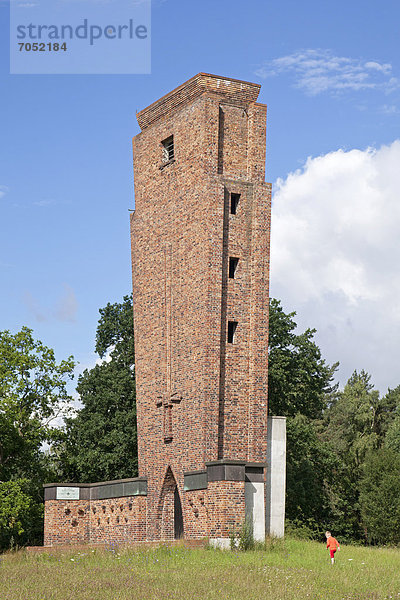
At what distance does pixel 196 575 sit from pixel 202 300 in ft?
35.9

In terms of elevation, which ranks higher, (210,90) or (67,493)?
(210,90)

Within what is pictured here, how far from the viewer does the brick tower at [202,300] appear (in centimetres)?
2797

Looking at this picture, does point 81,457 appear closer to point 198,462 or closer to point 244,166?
point 198,462

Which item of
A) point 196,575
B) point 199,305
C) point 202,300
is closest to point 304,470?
point 199,305

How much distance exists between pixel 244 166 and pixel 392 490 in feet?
80.6

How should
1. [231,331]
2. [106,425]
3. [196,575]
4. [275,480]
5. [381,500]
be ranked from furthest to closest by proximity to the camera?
[381,500]
[106,425]
[275,480]
[231,331]
[196,575]

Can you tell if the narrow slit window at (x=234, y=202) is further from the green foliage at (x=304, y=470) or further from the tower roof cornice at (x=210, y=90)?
the green foliage at (x=304, y=470)

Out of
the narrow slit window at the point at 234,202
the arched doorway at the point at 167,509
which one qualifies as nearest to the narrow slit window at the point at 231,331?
the narrow slit window at the point at 234,202

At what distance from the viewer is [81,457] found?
4072cm

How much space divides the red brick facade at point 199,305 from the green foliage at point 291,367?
41.0 ft

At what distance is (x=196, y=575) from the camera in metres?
19.1

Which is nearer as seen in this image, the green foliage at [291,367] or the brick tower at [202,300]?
the brick tower at [202,300]

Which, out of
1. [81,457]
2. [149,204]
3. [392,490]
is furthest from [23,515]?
[392,490]

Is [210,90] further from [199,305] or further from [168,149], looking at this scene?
[199,305]
